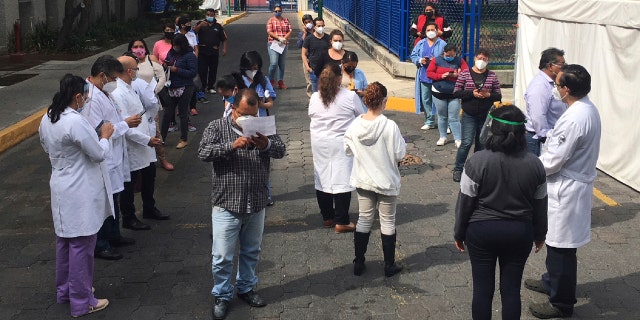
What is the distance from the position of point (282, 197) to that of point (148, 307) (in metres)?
3.02

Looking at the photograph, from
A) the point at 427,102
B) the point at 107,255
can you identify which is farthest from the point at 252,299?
the point at 427,102

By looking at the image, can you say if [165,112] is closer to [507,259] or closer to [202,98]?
[202,98]

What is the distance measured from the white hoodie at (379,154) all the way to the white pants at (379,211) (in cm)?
9

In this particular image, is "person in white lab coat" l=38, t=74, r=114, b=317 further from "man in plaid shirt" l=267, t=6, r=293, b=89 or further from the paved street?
"man in plaid shirt" l=267, t=6, r=293, b=89

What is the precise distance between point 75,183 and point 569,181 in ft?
11.8

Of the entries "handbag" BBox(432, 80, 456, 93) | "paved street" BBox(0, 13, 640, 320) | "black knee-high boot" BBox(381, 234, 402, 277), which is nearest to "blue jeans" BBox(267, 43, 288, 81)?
"handbag" BBox(432, 80, 456, 93)

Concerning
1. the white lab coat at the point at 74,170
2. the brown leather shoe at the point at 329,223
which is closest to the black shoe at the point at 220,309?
the white lab coat at the point at 74,170

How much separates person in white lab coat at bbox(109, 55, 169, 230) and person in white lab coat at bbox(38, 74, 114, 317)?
4.21 ft

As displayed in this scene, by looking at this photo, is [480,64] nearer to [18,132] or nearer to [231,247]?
[231,247]

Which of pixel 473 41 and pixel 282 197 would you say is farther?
pixel 473 41

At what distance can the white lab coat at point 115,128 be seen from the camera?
610 cm

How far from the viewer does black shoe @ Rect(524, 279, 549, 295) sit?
18.9ft

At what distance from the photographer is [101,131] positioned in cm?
551

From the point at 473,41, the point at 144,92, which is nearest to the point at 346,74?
the point at 144,92
